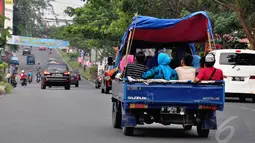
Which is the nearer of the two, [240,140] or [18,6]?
[240,140]

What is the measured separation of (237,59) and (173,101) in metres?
13.8

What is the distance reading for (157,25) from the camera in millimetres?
13961

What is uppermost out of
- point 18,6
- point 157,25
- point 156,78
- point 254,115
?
point 18,6

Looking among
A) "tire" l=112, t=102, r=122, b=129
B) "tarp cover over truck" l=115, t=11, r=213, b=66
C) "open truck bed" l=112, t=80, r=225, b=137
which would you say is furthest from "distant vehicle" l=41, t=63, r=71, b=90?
"open truck bed" l=112, t=80, r=225, b=137

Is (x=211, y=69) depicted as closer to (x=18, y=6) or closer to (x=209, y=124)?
(x=209, y=124)

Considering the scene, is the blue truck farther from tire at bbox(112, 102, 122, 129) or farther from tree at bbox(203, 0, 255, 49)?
tree at bbox(203, 0, 255, 49)

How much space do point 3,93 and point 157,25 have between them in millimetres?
18823

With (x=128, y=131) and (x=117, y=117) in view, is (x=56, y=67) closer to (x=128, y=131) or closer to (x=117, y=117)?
(x=117, y=117)

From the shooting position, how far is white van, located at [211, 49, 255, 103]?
2520cm

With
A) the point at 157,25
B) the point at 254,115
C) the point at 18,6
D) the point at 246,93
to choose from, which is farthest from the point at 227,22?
the point at 18,6


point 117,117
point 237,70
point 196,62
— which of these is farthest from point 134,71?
point 237,70

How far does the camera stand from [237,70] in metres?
25.2

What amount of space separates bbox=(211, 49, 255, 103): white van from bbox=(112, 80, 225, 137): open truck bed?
507 inches

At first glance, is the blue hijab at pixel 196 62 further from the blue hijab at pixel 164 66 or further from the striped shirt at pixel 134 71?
the striped shirt at pixel 134 71
